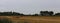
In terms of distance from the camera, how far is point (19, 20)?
0.95m

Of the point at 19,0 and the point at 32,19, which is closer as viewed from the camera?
the point at 32,19

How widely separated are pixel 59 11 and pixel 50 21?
13cm

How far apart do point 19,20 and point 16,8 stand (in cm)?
12

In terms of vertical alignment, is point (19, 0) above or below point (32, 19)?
above

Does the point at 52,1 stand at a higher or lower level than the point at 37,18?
higher

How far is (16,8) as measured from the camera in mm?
1038

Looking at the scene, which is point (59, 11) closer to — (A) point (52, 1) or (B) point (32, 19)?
(A) point (52, 1)

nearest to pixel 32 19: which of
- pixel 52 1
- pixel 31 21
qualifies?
pixel 31 21

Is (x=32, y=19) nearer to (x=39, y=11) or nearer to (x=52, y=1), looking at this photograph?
→ (x=39, y=11)

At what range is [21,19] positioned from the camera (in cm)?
95

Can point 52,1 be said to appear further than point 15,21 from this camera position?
Yes

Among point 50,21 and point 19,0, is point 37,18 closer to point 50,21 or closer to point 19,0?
point 50,21

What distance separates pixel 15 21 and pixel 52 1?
314 millimetres

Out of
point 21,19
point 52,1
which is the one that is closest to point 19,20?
point 21,19
